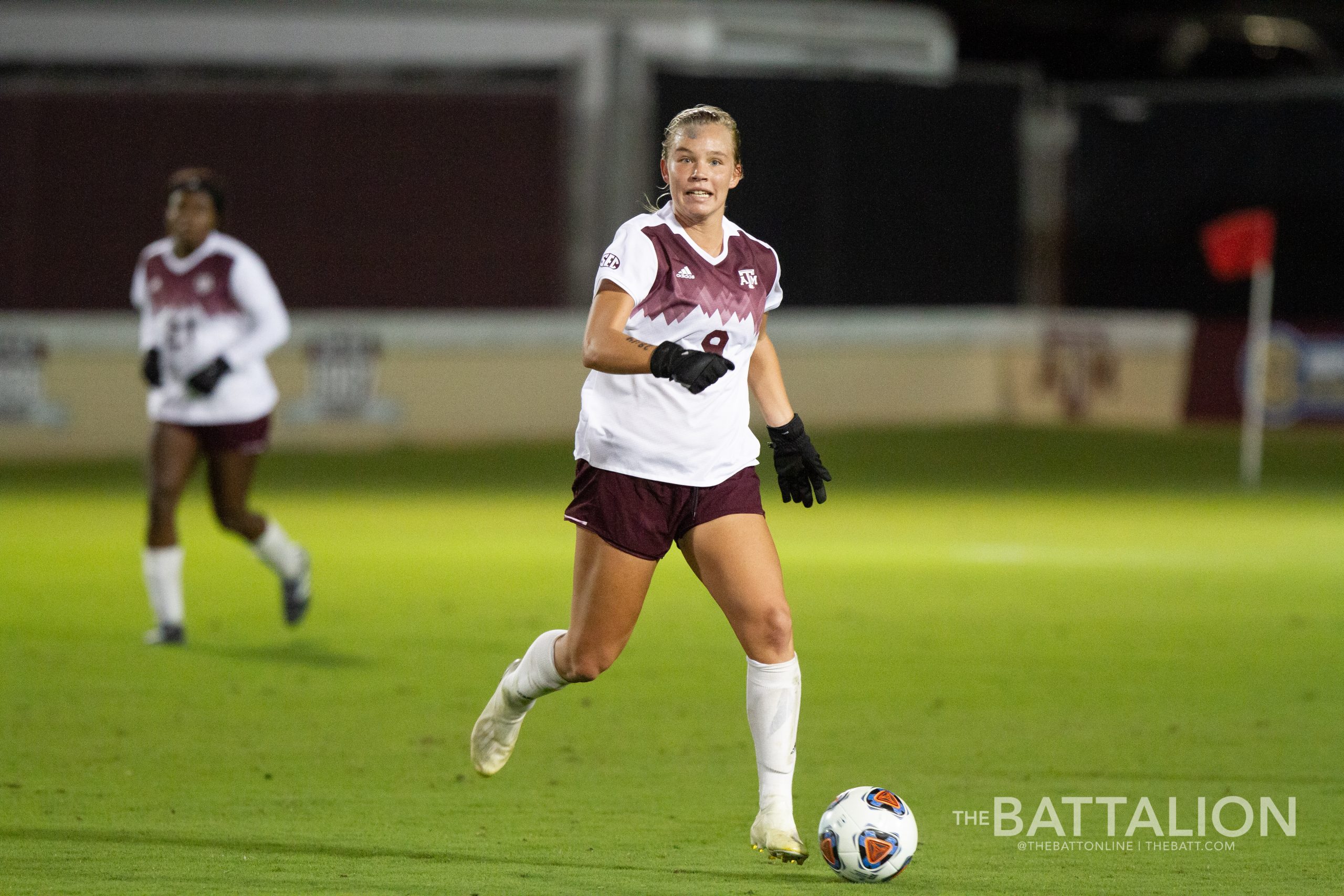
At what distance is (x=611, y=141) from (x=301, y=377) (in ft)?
13.6

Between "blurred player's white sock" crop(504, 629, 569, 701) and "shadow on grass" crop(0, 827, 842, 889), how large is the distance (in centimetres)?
52

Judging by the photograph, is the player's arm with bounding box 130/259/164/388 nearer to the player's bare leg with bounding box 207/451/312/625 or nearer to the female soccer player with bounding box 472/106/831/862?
the player's bare leg with bounding box 207/451/312/625

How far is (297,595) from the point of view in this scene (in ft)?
33.3

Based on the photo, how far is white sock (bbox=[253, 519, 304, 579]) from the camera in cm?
991

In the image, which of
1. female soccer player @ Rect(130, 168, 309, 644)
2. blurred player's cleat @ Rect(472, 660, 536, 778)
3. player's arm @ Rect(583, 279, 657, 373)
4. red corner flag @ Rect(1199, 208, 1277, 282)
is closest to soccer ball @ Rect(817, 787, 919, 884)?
blurred player's cleat @ Rect(472, 660, 536, 778)

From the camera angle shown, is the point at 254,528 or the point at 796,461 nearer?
the point at 796,461

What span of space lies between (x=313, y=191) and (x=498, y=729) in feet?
52.5

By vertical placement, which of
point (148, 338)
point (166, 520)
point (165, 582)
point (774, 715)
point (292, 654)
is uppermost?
point (148, 338)

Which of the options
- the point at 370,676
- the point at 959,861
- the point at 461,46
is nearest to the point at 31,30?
the point at 461,46

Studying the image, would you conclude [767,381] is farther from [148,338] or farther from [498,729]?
[148,338]

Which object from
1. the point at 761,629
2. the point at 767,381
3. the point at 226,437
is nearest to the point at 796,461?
the point at 767,381

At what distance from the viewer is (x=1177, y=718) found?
792cm

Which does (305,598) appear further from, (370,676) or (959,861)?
(959,861)

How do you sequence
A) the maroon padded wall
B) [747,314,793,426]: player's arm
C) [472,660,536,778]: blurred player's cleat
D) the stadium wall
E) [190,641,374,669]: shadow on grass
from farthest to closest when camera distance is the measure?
1. the maroon padded wall
2. the stadium wall
3. [190,641,374,669]: shadow on grass
4. [472,660,536,778]: blurred player's cleat
5. [747,314,793,426]: player's arm
